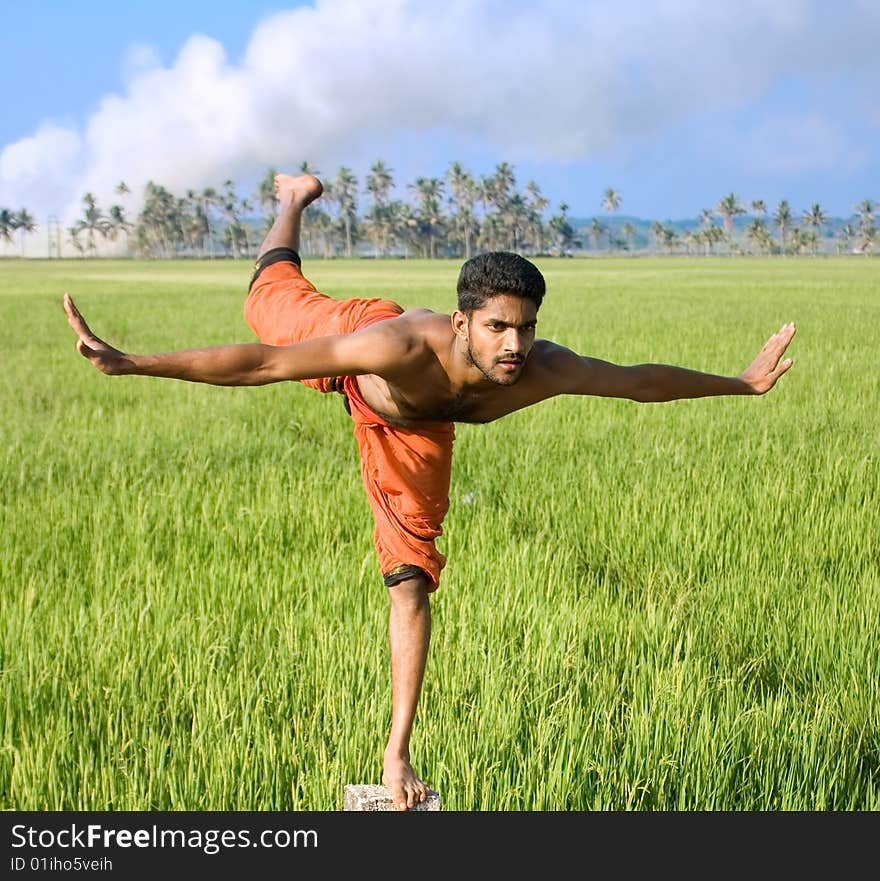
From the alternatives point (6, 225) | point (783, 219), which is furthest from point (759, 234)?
point (6, 225)

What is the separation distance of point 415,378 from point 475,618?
1379mm

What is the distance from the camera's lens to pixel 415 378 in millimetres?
2535

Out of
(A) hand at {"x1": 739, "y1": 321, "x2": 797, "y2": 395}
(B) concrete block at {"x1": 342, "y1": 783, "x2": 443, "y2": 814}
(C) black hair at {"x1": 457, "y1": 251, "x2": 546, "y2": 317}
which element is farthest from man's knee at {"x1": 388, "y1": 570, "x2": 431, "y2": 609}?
(A) hand at {"x1": 739, "y1": 321, "x2": 797, "y2": 395}

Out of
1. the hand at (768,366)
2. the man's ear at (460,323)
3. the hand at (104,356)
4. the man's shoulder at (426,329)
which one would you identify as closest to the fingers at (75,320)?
the hand at (104,356)

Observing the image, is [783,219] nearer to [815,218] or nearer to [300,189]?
[815,218]

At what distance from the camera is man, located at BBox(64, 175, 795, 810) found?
7.50 ft

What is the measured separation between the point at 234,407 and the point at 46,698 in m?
5.53

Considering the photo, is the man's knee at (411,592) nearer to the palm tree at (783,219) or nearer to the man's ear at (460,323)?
the man's ear at (460,323)

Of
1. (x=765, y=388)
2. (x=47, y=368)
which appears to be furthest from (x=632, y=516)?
(x=47, y=368)

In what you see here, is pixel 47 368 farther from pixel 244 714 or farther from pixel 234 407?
pixel 244 714

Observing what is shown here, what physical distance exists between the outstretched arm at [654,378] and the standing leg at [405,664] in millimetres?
627

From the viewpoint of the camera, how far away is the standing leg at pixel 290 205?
146 inches

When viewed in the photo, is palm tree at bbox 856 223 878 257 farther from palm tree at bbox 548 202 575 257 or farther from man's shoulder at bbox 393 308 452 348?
man's shoulder at bbox 393 308 452 348

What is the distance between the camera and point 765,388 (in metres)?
3.05
